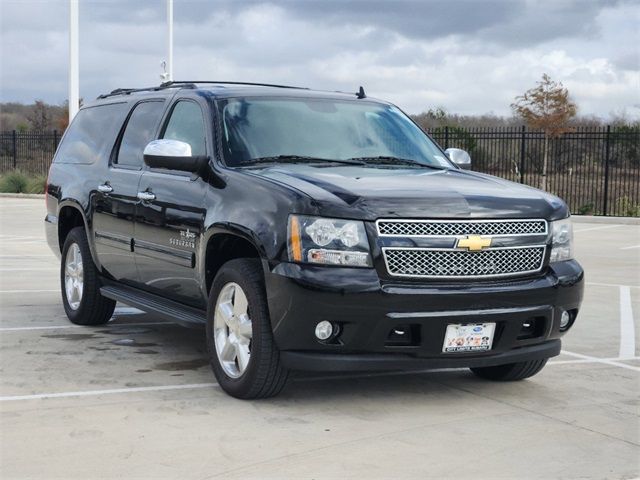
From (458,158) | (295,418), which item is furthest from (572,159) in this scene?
(295,418)

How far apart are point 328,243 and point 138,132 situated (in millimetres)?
2903

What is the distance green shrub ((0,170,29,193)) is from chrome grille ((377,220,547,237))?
93.3ft

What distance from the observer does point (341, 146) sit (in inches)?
271

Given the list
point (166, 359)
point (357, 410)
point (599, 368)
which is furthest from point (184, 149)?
point (599, 368)

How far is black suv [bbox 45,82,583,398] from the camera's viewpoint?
5.46 m

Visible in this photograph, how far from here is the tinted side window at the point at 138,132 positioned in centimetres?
761

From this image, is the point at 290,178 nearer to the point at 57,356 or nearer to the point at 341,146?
the point at 341,146

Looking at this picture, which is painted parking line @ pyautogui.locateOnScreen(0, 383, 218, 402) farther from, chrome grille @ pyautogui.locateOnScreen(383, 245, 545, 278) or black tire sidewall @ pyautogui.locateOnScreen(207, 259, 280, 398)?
chrome grille @ pyautogui.locateOnScreen(383, 245, 545, 278)

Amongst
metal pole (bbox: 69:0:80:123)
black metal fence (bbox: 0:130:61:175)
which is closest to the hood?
metal pole (bbox: 69:0:80:123)

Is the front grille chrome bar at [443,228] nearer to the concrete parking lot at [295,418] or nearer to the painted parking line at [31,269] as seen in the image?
the concrete parking lot at [295,418]

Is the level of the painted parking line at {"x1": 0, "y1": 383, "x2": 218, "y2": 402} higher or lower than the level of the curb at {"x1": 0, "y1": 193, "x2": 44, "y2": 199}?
lower

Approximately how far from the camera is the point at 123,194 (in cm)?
755

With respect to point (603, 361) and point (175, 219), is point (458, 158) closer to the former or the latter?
point (603, 361)

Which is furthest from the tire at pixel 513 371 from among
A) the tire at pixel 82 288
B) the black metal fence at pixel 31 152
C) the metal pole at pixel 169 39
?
the black metal fence at pixel 31 152
